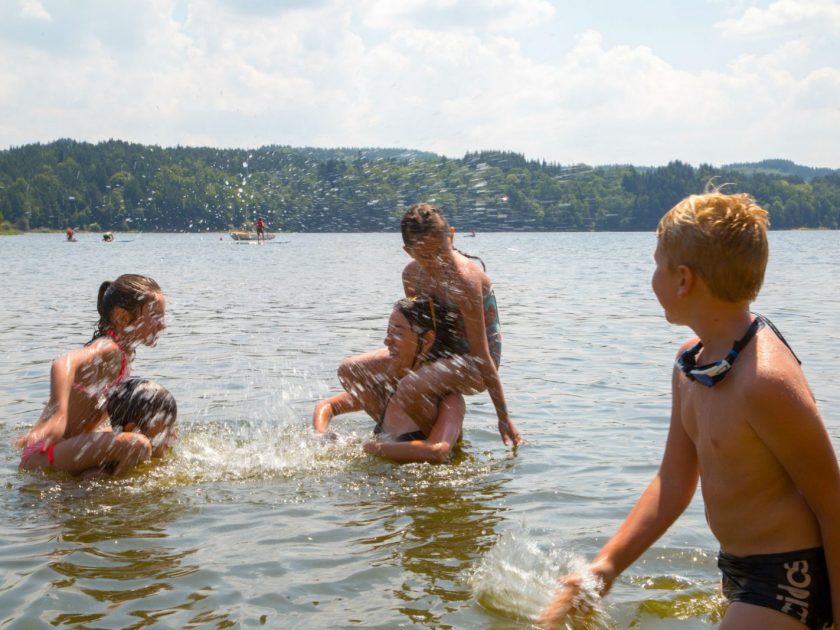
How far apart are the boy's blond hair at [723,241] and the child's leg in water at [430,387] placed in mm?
4167

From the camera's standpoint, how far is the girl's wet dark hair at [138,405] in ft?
22.5

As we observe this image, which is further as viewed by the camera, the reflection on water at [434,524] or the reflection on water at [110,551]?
the reflection on water at [434,524]

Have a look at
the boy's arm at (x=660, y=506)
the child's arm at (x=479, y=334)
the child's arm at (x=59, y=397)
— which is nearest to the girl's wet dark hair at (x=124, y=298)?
the child's arm at (x=59, y=397)

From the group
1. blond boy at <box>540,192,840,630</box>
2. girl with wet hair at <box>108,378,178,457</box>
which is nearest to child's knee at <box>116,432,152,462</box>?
girl with wet hair at <box>108,378,178,457</box>

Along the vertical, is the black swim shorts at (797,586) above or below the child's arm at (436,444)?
above

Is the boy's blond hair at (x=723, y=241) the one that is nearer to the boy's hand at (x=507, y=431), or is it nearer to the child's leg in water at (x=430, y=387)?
the child's leg in water at (x=430, y=387)

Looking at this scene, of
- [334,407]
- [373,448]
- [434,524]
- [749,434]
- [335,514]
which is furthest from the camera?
[334,407]

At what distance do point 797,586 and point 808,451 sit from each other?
1.46 feet

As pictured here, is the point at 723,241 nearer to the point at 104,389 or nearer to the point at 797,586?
the point at 797,586

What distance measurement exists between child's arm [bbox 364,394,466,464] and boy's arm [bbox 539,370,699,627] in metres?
3.67

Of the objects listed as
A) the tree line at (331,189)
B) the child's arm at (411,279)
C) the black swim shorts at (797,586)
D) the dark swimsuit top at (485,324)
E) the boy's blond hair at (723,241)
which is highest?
the tree line at (331,189)

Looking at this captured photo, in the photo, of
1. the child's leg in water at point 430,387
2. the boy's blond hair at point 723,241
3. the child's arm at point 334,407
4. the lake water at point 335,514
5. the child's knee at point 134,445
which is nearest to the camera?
the boy's blond hair at point 723,241

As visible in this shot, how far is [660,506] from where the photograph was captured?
335cm

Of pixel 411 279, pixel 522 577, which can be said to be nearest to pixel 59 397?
pixel 411 279
